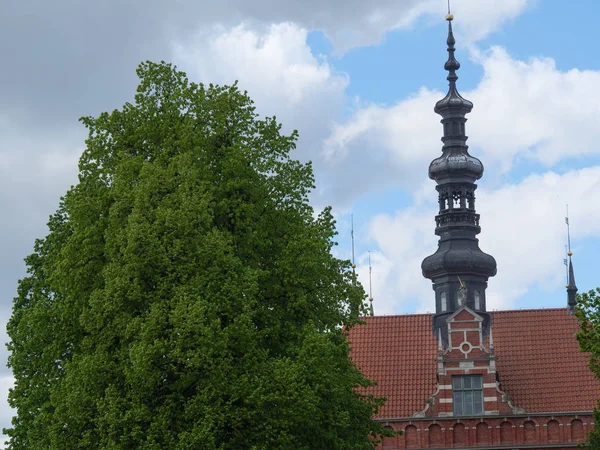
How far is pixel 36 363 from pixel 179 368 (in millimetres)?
4101

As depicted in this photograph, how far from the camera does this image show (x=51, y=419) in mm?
28812

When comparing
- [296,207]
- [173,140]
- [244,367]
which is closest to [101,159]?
[173,140]

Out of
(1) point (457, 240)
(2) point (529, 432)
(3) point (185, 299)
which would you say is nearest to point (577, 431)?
(2) point (529, 432)

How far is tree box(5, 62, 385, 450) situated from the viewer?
91.6ft

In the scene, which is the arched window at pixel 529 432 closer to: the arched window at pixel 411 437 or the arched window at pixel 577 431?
the arched window at pixel 577 431

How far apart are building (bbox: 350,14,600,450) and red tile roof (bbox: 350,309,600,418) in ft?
0.12

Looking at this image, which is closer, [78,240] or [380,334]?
[78,240]

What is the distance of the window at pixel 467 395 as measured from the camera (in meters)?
46.2

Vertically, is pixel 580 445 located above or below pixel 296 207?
below

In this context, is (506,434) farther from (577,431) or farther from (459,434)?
(577,431)

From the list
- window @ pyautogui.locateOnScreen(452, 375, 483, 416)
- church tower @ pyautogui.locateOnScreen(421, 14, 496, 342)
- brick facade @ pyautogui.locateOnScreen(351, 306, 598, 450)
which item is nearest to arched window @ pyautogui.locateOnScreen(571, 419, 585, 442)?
brick facade @ pyautogui.locateOnScreen(351, 306, 598, 450)

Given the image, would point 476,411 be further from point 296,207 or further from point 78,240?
point 78,240

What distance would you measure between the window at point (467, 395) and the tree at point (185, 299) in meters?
13.4

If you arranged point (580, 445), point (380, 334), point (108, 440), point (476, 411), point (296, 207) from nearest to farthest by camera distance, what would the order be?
point (108, 440) → point (296, 207) → point (580, 445) → point (476, 411) → point (380, 334)
